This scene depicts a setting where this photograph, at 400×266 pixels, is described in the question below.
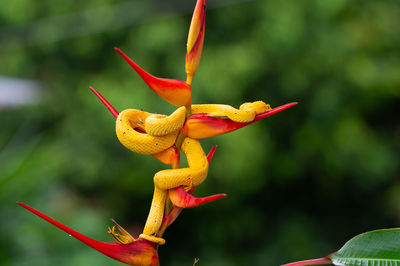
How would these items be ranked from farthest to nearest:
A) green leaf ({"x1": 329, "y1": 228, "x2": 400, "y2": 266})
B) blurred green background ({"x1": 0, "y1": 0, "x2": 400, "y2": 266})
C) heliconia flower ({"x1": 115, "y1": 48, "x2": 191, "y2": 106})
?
blurred green background ({"x1": 0, "y1": 0, "x2": 400, "y2": 266}), green leaf ({"x1": 329, "y1": 228, "x2": 400, "y2": 266}), heliconia flower ({"x1": 115, "y1": 48, "x2": 191, "y2": 106})

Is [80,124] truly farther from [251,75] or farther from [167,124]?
[167,124]

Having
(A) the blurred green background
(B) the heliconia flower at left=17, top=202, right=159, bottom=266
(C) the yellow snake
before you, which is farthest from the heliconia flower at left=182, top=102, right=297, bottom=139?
(A) the blurred green background

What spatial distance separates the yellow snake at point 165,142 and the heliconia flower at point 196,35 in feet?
0.20

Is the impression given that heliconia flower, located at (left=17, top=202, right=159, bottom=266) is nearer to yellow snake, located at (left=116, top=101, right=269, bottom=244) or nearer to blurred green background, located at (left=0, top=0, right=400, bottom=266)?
yellow snake, located at (left=116, top=101, right=269, bottom=244)

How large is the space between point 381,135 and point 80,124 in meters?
2.31

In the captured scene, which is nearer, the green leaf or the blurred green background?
the green leaf

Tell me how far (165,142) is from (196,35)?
0.52 feet

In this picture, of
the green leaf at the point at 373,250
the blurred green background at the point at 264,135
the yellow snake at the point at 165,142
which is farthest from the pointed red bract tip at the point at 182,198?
the blurred green background at the point at 264,135

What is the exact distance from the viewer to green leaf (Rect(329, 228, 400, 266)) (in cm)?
62

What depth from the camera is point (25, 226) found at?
8.46 ft

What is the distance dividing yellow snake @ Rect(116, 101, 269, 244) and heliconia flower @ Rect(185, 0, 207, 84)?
0.06 meters

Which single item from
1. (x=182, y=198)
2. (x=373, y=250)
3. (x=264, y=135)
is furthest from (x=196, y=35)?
(x=264, y=135)

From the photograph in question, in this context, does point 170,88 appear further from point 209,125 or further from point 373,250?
point 373,250

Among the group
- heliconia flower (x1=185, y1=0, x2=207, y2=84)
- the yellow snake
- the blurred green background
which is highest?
Result: the blurred green background
